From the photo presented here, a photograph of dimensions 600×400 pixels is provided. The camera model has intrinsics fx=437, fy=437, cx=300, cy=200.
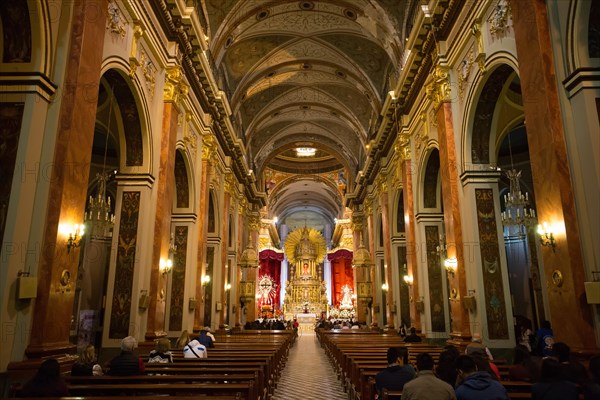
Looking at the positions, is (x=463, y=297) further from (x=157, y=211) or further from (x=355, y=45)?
(x=355, y=45)

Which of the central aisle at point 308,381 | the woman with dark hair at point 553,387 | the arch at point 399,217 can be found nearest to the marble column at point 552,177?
the woman with dark hair at point 553,387

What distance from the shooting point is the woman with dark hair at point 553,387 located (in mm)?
2906

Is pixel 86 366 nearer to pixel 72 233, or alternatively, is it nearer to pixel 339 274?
pixel 72 233

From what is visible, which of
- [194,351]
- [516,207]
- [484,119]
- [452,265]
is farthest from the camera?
[452,265]

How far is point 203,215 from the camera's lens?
1256 cm

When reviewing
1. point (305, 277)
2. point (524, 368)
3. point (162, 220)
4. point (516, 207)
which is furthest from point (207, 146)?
point (305, 277)

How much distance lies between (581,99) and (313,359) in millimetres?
9980

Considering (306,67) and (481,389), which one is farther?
(306,67)

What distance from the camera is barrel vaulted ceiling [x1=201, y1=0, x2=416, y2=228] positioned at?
45.9ft

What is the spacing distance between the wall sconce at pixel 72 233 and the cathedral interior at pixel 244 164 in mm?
22

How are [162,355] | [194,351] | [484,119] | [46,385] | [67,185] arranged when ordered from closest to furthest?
[46,385], [67,185], [162,355], [194,351], [484,119]

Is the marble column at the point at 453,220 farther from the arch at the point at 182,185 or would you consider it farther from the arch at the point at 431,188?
the arch at the point at 182,185

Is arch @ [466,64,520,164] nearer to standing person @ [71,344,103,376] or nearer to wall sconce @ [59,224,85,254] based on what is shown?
wall sconce @ [59,224,85,254]

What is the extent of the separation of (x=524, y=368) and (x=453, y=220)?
14.2 ft
